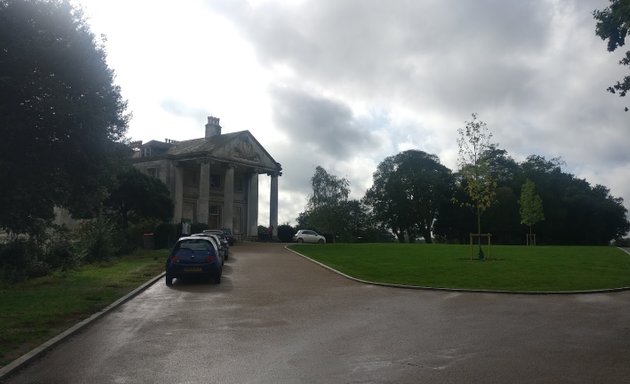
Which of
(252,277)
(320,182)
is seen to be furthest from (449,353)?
(320,182)

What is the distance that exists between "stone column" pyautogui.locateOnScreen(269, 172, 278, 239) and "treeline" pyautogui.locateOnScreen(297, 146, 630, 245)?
3261mm

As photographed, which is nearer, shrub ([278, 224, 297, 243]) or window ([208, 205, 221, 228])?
window ([208, 205, 221, 228])

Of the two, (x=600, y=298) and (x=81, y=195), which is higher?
(x=81, y=195)

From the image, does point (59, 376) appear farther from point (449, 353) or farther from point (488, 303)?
point (488, 303)

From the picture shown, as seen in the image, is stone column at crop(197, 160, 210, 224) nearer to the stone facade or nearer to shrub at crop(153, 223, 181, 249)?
the stone facade

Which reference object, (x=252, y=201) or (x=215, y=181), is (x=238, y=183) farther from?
(x=215, y=181)

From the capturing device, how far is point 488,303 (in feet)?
44.4

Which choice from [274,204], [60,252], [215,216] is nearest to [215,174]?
[215,216]

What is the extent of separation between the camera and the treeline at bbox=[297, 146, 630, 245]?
6806 cm

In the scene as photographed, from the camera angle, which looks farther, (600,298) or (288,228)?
(288,228)

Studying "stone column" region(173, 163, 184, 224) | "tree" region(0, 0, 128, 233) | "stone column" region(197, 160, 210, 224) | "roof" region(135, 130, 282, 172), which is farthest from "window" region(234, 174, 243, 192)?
"tree" region(0, 0, 128, 233)

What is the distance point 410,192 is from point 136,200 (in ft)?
120

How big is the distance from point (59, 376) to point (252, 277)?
45.9ft

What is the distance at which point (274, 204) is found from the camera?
65500 mm
